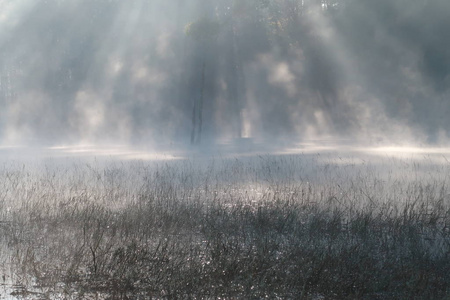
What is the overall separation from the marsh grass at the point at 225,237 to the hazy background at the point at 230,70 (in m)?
20.3

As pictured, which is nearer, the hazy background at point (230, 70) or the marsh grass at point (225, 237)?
the marsh grass at point (225, 237)

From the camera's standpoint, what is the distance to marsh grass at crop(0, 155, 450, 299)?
5.36 m

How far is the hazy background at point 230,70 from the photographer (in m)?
33.0

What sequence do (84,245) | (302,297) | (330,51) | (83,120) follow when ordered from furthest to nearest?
(83,120) < (330,51) < (84,245) < (302,297)

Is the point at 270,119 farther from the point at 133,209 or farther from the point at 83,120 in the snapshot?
the point at 133,209

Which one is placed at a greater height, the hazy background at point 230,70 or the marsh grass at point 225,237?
the hazy background at point 230,70

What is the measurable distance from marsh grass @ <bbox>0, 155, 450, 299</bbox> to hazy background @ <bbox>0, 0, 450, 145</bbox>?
66.5 ft

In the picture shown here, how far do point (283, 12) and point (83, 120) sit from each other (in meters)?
16.5

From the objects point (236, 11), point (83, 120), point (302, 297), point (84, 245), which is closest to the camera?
point (302, 297)

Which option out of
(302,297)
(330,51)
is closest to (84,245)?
(302,297)

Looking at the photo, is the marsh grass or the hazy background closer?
the marsh grass

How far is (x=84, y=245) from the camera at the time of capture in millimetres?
6383

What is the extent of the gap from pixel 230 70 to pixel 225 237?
3151 cm

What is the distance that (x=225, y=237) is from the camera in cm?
704
